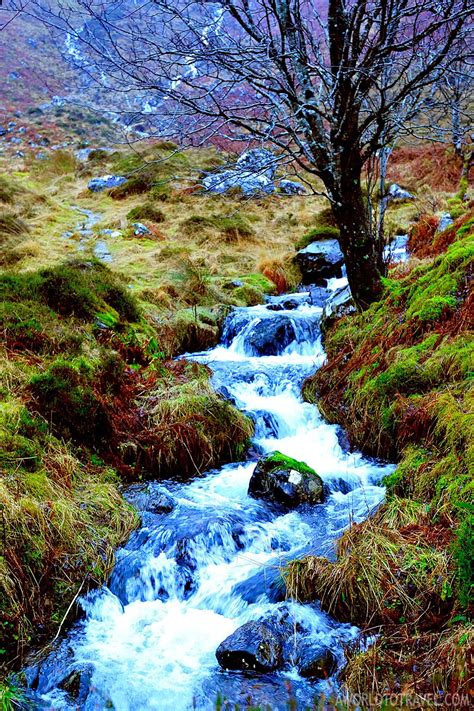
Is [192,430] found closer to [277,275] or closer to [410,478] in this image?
[410,478]

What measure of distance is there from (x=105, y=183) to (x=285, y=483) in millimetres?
19039

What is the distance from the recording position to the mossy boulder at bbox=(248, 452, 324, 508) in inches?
181

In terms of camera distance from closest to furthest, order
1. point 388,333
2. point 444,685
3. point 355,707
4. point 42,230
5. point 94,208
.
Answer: point 444,685 → point 355,707 → point 388,333 → point 42,230 → point 94,208

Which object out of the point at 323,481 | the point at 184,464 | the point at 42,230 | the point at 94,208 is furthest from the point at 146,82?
the point at 94,208

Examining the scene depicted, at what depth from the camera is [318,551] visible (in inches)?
147

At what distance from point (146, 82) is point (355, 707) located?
16.0 feet

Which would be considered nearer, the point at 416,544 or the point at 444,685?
the point at 444,685

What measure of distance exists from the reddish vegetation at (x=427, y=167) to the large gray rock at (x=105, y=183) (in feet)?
36.0

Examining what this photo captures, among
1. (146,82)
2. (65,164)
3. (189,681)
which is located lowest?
(189,681)

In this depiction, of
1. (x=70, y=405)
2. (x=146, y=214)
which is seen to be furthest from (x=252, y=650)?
(x=146, y=214)

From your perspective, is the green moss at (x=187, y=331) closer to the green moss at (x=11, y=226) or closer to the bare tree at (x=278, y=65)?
the bare tree at (x=278, y=65)

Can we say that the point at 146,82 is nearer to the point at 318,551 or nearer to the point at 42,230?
the point at 318,551

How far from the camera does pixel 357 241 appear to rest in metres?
6.48

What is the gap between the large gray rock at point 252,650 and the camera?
286 cm
